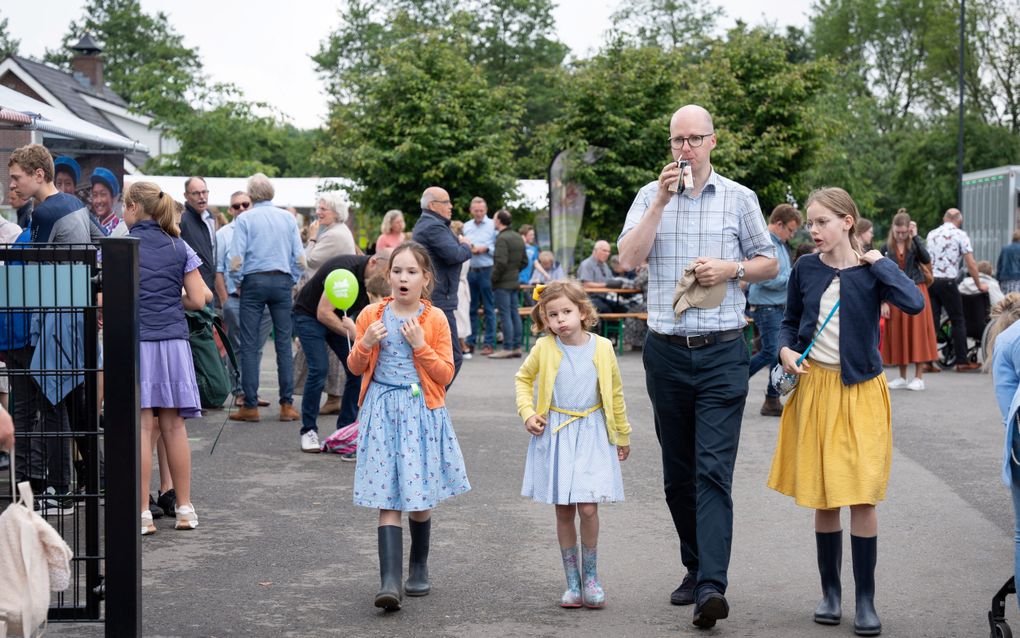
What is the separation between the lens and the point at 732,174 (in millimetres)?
25312

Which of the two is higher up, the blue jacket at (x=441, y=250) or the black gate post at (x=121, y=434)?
the blue jacket at (x=441, y=250)

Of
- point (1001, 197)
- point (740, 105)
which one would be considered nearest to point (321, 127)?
point (740, 105)

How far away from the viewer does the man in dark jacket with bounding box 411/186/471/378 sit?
423 inches

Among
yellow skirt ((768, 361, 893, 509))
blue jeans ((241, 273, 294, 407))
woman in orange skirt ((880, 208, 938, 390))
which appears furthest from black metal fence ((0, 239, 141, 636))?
woman in orange skirt ((880, 208, 938, 390))

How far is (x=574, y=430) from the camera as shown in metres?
5.55

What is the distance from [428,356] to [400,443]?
408 mm

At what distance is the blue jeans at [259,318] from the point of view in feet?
36.4

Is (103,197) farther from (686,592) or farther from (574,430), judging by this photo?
(686,592)

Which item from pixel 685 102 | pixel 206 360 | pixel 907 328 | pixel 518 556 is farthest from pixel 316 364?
pixel 685 102

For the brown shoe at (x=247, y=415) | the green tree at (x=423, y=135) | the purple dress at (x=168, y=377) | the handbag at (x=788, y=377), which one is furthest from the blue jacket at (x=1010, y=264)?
the purple dress at (x=168, y=377)

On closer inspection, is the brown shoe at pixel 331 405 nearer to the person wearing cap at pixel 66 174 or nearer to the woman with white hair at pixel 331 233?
the woman with white hair at pixel 331 233

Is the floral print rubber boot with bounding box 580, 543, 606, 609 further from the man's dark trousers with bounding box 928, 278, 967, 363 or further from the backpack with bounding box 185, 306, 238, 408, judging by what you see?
the man's dark trousers with bounding box 928, 278, 967, 363

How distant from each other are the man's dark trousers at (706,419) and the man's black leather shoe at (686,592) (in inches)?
10.4

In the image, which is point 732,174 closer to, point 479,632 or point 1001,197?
point 1001,197
